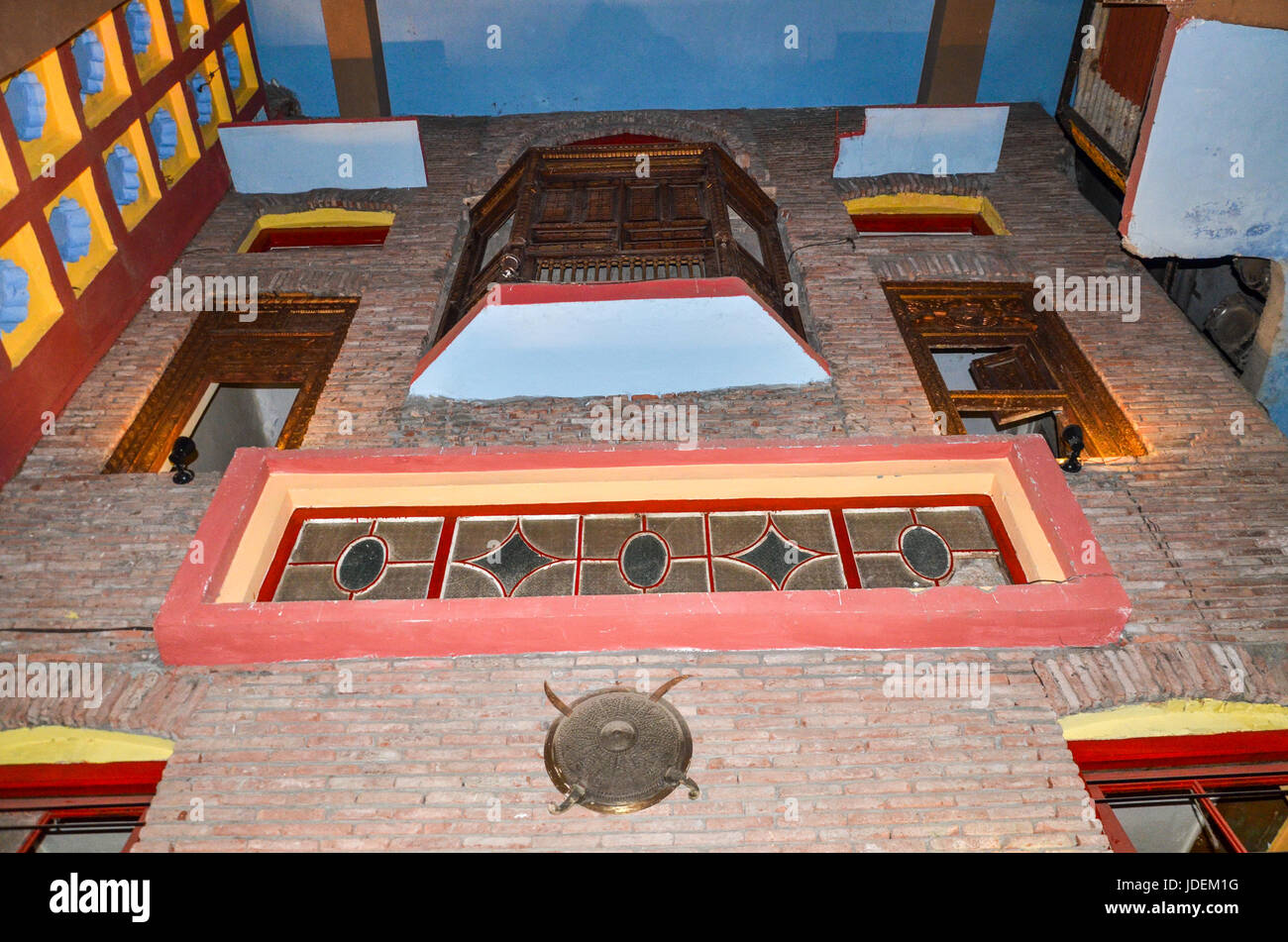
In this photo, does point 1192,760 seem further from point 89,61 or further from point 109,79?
point 109,79

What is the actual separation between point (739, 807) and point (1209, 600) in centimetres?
323

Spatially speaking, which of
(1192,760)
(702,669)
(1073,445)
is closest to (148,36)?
(702,669)

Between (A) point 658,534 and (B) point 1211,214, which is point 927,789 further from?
(B) point 1211,214

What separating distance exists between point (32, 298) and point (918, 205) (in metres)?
8.43

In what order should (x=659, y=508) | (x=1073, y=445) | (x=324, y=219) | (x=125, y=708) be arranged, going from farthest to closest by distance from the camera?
1. (x=324, y=219)
2. (x=1073, y=445)
3. (x=659, y=508)
4. (x=125, y=708)

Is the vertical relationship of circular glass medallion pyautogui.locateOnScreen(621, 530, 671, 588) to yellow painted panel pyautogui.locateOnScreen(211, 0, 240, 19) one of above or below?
below

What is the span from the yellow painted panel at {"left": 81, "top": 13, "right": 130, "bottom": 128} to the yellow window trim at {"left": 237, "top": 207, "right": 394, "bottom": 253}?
5.95 ft

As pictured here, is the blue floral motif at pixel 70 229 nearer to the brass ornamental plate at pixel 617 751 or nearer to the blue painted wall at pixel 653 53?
the blue painted wall at pixel 653 53

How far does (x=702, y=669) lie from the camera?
4.58 metres

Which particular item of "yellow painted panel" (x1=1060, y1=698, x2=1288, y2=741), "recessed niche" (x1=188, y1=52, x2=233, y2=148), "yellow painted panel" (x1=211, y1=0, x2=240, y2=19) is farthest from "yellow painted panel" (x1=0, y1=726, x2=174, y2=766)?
"yellow painted panel" (x1=211, y1=0, x2=240, y2=19)

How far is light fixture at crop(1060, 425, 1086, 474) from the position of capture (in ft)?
18.4

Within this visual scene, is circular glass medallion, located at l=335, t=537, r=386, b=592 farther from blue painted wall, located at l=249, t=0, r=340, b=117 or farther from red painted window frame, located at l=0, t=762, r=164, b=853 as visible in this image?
blue painted wall, located at l=249, t=0, r=340, b=117

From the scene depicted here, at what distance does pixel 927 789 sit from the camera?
406cm

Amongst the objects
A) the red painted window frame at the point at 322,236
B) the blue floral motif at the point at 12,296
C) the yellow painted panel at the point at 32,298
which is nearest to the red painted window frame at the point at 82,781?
the yellow painted panel at the point at 32,298
